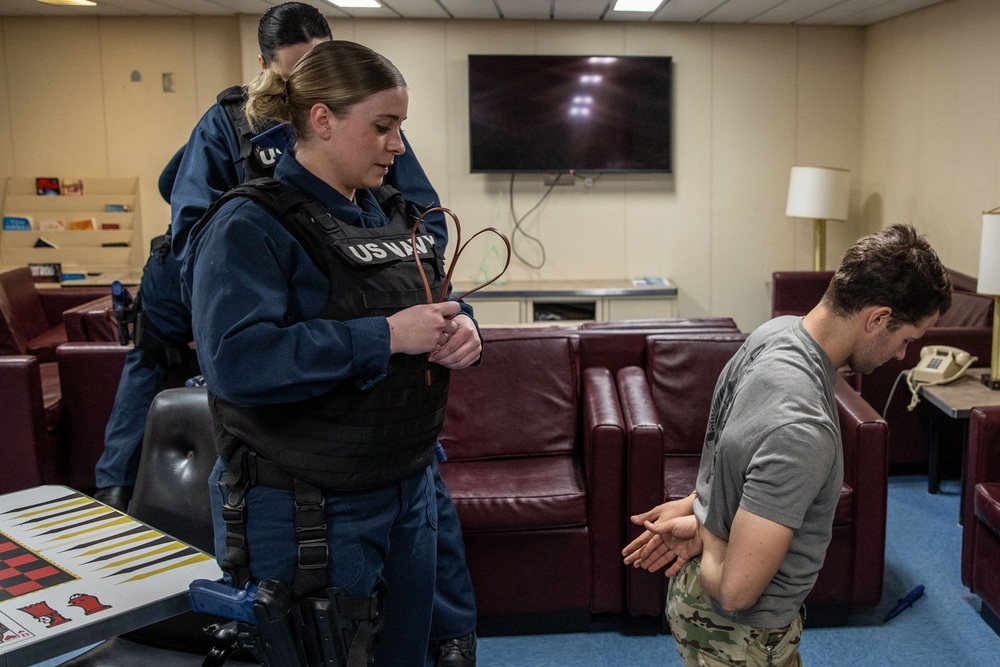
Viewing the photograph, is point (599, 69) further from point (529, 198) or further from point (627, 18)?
point (529, 198)

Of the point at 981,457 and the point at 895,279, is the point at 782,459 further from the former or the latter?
the point at 981,457

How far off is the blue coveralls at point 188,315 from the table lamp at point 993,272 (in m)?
2.35

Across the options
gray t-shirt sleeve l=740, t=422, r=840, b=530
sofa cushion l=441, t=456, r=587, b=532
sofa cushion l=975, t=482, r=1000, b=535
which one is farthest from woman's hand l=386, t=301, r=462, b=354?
sofa cushion l=975, t=482, r=1000, b=535

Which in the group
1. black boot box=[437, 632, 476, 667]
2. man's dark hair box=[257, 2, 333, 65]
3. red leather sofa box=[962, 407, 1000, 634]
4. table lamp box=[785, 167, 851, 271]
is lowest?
black boot box=[437, 632, 476, 667]

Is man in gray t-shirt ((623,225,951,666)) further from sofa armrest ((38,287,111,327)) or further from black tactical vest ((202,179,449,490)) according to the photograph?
sofa armrest ((38,287,111,327))

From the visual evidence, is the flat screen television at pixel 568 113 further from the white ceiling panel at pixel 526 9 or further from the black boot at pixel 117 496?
the black boot at pixel 117 496

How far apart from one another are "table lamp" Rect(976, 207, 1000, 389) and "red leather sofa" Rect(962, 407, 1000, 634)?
0.76 meters

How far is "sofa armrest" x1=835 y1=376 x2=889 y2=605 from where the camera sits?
9.41ft

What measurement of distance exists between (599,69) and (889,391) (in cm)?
316

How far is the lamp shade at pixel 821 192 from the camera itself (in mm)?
6020

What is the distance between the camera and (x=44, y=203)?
21.9 ft

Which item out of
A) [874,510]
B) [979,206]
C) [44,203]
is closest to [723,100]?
[979,206]

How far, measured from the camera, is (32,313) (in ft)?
18.0

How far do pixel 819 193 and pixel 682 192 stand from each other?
1.00 m
